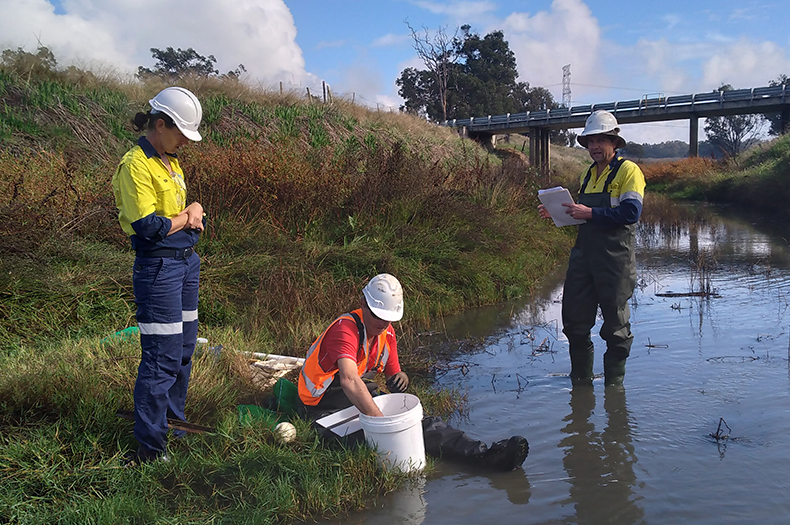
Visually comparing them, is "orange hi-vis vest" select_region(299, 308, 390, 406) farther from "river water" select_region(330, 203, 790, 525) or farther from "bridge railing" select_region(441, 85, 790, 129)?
"bridge railing" select_region(441, 85, 790, 129)

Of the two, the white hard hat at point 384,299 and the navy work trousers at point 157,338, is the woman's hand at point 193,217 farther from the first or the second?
the white hard hat at point 384,299

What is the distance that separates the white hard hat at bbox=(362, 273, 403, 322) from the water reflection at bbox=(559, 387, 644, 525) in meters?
1.51

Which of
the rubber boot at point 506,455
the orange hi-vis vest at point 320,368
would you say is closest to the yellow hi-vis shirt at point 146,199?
the orange hi-vis vest at point 320,368

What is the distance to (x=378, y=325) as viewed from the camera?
12.8ft

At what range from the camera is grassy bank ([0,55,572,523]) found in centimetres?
349

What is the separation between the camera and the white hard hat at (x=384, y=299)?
3.80m

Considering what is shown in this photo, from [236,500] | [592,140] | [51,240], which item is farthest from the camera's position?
[51,240]

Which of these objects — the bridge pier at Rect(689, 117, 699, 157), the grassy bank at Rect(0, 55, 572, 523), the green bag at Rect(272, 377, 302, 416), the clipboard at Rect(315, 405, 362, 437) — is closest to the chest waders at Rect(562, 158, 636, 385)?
the grassy bank at Rect(0, 55, 572, 523)

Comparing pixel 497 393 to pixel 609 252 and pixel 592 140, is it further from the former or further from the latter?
pixel 592 140

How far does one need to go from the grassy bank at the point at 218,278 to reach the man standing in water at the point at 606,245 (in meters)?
1.50

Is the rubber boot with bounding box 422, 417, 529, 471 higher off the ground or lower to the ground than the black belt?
lower

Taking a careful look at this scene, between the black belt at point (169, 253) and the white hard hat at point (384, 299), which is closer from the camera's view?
the black belt at point (169, 253)

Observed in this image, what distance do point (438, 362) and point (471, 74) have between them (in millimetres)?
64972

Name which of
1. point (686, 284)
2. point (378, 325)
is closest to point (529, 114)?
point (686, 284)
